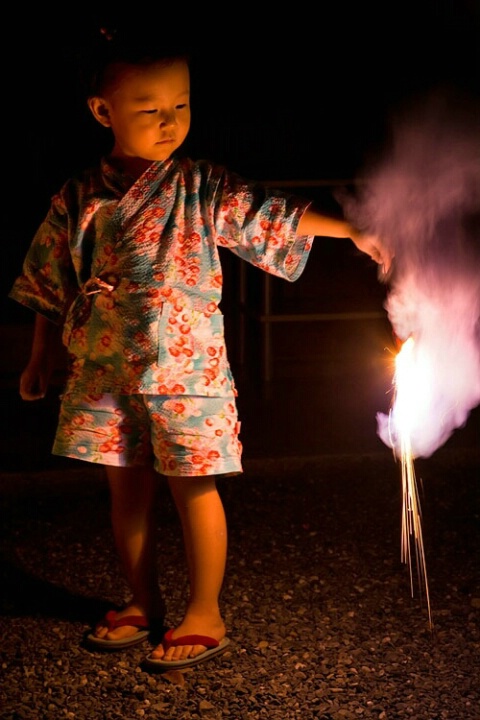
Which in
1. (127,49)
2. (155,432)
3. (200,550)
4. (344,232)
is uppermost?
(127,49)

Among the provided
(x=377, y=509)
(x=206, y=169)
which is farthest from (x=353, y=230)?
(x=377, y=509)

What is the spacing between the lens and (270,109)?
321 inches

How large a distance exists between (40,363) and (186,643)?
3.19ft

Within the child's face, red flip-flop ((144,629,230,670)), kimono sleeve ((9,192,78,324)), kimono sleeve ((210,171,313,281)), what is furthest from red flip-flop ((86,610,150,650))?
the child's face

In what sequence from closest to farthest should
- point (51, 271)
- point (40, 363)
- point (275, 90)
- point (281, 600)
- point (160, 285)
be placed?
point (160, 285), point (51, 271), point (40, 363), point (281, 600), point (275, 90)

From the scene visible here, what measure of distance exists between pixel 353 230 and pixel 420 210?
1.09m

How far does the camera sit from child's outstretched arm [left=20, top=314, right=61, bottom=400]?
339 cm

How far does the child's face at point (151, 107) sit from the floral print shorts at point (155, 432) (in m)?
0.72

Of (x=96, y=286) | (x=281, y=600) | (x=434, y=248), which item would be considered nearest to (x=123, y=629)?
(x=281, y=600)

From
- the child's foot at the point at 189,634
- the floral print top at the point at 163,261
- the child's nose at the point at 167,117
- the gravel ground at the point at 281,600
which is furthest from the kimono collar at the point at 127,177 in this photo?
the gravel ground at the point at 281,600

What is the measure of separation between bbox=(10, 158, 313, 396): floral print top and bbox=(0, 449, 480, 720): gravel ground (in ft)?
→ 2.72

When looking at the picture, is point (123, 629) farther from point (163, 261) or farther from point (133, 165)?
point (133, 165)

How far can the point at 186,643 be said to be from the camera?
3.18 m

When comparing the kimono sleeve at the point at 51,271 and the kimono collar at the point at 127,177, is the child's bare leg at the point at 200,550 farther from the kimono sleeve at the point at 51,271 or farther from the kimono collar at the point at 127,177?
the kimono collar at the point at 127,177
